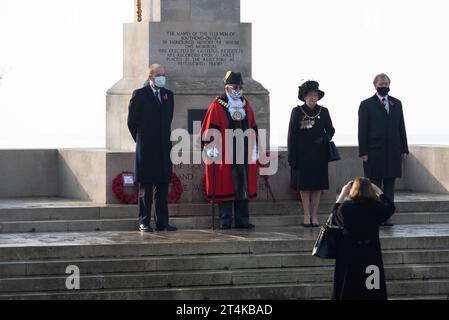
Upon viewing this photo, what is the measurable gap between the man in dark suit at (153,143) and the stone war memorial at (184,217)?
33 centimetres

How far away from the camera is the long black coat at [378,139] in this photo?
2044cm

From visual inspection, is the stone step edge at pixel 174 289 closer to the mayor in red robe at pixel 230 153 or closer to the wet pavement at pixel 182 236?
the wet pavement at pixel 182 236

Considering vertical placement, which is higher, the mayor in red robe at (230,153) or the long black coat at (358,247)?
the mayor in red robe at (230,153)

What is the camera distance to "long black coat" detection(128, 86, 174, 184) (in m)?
19.7

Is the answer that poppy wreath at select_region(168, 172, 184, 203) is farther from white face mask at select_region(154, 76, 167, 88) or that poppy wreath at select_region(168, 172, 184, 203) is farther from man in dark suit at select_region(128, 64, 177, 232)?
white face mask at select_region(154, 76, 167, 88)

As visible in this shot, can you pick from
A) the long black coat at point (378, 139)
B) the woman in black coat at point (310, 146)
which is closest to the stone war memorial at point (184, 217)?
the woman in black coat at point (310, 146)

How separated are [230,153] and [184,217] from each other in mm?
949

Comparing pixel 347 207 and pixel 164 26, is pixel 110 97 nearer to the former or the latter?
pixel 164 26

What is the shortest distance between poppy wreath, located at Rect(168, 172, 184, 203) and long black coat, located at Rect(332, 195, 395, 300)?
516 cm

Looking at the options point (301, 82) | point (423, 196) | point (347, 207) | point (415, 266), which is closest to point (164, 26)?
point (301, 82)

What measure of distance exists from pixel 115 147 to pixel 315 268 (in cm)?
505

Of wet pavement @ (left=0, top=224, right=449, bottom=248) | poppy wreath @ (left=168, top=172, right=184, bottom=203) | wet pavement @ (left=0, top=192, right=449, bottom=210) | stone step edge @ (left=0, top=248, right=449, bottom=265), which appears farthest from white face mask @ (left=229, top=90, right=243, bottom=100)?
stone step edge @ (left=0, top=248, right=449, bottom=265)
